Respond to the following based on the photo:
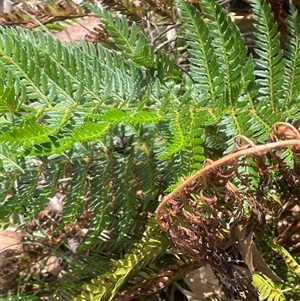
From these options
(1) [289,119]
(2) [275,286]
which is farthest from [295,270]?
(1) [289,119]

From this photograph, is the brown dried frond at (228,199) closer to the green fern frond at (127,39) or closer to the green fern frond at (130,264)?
the green fern frond at (130,264)

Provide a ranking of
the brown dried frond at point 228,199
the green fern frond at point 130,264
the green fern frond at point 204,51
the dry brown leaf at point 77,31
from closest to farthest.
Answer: the brown dried frond at point 228,199, the green fern frond at point 204,51, the green fern frond at point 130,264, the dry brown leaf at point 77,31

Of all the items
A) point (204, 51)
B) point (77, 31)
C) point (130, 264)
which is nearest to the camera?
point (204, 51)

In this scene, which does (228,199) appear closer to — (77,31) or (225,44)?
(225,44)

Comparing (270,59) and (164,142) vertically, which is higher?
(270,59)

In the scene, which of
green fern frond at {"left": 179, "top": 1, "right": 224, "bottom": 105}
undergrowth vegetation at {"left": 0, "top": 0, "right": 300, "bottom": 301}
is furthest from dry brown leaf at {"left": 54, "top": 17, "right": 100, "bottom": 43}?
green fern frond at {"left": 179, "top": 1, "right": 224, "bottom": 105}

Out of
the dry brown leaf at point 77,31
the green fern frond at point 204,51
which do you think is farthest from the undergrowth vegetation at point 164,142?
the dry brown leaf at point 77,31

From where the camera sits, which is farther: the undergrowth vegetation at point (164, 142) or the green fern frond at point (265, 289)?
the green fern frond at point (265, 289)

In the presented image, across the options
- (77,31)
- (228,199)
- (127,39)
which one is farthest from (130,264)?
(77,31)

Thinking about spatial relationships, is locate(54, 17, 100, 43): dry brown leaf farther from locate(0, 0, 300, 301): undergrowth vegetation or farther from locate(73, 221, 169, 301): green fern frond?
locate(73, 221, 169, 301): green fern frond
